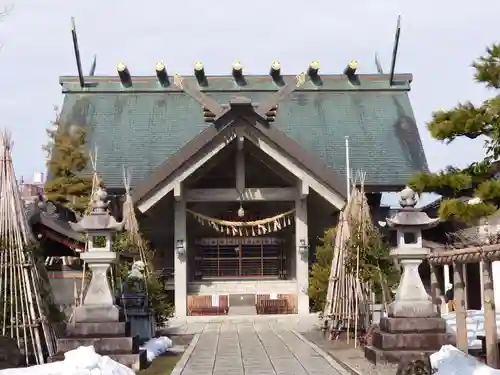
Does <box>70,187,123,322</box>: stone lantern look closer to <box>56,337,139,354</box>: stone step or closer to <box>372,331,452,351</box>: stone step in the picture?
<box>56,337,139,354</box>: stone step

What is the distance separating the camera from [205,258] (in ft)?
84.4

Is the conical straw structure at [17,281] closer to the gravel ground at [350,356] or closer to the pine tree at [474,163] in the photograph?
the gravel ground at [350,356]

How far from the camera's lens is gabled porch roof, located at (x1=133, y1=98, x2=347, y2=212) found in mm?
22375

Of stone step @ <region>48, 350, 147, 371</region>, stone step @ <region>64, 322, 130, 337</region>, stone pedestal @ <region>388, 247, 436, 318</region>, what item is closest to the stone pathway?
stone step @ <region>48, 350, 147, 371</region>

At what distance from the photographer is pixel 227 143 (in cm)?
2273

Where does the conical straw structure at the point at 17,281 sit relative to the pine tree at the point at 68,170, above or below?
below

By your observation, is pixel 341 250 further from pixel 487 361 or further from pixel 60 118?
pixel 60 118

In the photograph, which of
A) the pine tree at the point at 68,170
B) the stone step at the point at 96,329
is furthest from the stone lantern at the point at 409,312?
the pine tree at the point at 68,170

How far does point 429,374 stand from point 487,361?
368cm

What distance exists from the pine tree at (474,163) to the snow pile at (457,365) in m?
1.81

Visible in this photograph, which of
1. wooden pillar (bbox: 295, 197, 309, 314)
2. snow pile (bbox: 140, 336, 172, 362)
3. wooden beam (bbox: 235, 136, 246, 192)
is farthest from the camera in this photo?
wooden beam (bbox: 235, 136, 246, 192)

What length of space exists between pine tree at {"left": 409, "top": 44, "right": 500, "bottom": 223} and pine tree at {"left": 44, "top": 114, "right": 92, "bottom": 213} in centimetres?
1445

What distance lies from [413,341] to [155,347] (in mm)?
4918

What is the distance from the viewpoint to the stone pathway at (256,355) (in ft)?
37.2
